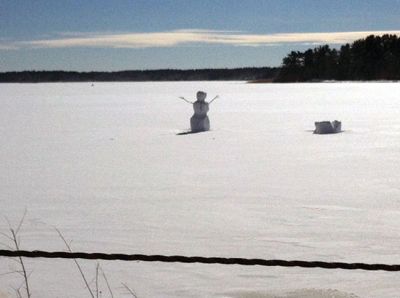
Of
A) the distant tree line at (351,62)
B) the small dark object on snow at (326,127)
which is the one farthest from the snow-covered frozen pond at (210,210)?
the distant tree line at (351,62)

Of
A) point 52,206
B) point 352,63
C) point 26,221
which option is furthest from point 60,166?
point 352,63

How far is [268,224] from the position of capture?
17.9 ft

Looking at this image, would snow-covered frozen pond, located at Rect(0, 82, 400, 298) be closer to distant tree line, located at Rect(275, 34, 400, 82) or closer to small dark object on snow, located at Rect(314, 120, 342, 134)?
small dark object on snow, located at Rect(314, 120, 342, 134)

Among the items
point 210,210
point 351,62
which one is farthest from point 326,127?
point 351,62

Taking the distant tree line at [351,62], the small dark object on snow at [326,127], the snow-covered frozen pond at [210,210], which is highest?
the distant tree line at [351,62]

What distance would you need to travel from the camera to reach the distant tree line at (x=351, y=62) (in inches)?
3004

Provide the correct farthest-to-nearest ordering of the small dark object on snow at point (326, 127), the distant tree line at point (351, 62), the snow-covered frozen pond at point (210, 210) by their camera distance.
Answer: the distant tree line at point (351, 62) → the small dark object on snow at point (326, 127) → the snow-covered frozen pond at point (210, 210)

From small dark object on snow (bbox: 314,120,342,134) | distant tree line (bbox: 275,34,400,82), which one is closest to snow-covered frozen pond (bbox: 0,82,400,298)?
small dark object on snow (bbox: 314,120,342,134)

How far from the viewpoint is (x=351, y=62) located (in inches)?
3135

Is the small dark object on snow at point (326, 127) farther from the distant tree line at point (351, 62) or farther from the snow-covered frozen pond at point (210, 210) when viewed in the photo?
the distant tree line at point (351, 62)

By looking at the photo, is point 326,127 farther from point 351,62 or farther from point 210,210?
point 351,62

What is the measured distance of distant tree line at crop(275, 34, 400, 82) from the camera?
76.3 meters

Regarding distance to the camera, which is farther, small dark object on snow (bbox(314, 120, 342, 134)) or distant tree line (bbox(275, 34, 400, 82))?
distant tree line (bbox(275, 34, 400, 82))

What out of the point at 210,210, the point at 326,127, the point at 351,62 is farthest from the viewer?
the point at 351,62
